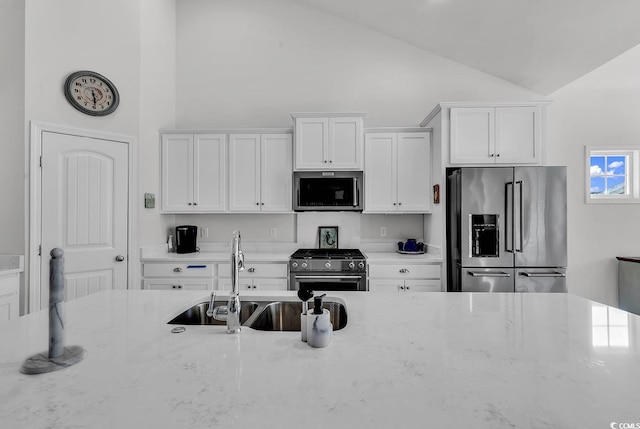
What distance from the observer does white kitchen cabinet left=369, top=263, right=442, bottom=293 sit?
3.18 metres

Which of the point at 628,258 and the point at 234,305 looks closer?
the point at 234,305

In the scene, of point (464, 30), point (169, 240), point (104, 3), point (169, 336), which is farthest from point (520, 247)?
point (104, 3)

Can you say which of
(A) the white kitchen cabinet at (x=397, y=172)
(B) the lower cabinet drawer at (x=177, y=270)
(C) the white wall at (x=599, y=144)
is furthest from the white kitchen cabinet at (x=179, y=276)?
(C) the white wall at (x=599, y=144)

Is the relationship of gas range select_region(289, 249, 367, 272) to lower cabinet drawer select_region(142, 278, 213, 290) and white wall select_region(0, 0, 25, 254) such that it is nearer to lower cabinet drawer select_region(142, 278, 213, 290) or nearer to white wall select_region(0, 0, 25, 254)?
lower cabinet drawer select_region(142, 278, 213, 290)

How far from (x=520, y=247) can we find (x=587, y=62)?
211 cm

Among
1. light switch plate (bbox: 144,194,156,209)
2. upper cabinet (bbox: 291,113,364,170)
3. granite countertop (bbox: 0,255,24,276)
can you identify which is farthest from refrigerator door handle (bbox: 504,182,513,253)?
granite countertop (bbox: 0,255,24,276)

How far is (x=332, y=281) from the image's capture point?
3.16m

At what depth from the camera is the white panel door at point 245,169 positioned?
363 centimetres

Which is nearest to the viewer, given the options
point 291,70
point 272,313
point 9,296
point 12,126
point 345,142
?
point 272,313

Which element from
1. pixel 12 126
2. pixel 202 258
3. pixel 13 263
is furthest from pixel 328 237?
pixel 12 126

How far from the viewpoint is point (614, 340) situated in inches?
43.3

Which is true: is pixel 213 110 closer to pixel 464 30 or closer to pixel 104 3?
pixel 104 3

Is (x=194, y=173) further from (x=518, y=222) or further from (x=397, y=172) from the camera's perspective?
(x=518, y=222)

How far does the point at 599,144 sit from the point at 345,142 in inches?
117
